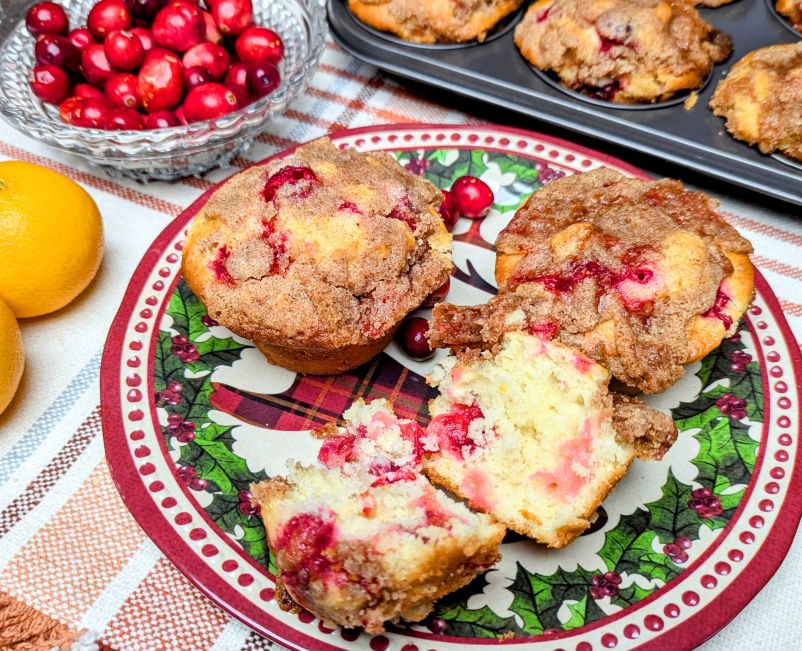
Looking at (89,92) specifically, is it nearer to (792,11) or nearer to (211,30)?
(211,30)

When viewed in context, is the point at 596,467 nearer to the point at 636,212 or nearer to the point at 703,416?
the point at 703,416

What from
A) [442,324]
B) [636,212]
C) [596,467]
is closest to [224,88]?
[442,324]

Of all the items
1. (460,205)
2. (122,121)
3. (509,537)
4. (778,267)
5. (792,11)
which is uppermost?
(792,11)

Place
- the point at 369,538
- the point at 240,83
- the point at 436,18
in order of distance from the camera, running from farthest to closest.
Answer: the point at 436,18 → the point at 240,83 → the point at 369,538

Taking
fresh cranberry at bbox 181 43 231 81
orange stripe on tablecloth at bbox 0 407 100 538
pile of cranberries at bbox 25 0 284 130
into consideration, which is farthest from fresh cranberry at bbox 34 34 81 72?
orange stripe on tablecloth at bbox 0 407 100 538

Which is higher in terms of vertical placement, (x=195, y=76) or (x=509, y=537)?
(x=195, y=76)

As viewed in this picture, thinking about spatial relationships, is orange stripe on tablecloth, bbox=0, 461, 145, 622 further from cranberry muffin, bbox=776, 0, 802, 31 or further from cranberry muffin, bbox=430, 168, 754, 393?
cranberry muffin, bbox=776, 0, 802, 31

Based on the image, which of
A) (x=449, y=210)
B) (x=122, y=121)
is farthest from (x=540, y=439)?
(x=122, y=121)
